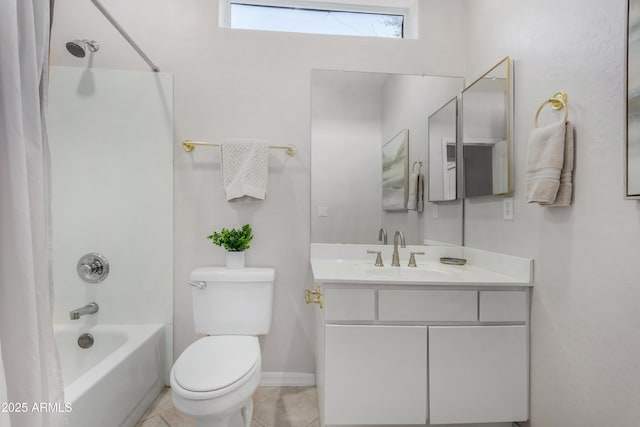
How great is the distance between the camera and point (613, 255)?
1.02 meters

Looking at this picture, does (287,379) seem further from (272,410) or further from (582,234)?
(582,234)

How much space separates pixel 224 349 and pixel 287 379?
2.37 feet

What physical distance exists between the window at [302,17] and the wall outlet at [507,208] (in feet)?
4.48

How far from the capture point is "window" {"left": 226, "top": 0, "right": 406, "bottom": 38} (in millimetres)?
2061

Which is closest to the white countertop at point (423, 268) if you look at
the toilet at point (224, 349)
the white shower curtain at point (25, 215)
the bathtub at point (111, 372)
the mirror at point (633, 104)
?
the toilet at point (224, 349)

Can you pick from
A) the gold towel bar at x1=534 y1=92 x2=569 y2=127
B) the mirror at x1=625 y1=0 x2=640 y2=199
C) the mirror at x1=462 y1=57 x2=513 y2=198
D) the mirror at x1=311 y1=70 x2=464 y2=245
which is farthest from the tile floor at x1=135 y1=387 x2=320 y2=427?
the gold towel bar at x1=534 y1=92 x2=569 y2=127

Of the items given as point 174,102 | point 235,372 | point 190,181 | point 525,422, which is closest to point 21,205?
point 235,372

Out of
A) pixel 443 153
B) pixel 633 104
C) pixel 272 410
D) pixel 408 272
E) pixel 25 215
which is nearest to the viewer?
pixel 25 215

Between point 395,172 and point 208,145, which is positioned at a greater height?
point 208,145

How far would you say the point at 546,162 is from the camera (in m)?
1.17

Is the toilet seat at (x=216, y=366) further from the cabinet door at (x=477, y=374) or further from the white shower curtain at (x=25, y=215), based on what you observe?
the cabinet door at (x=477, y=374)

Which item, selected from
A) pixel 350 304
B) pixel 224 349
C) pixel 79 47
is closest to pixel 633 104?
pixel 350 304

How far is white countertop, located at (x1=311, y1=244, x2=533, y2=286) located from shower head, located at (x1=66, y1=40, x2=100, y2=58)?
1736mm

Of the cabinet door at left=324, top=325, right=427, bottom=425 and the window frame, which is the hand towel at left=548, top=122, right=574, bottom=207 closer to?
the cabinet door at left=324, top=325, right=427, bottom=425
